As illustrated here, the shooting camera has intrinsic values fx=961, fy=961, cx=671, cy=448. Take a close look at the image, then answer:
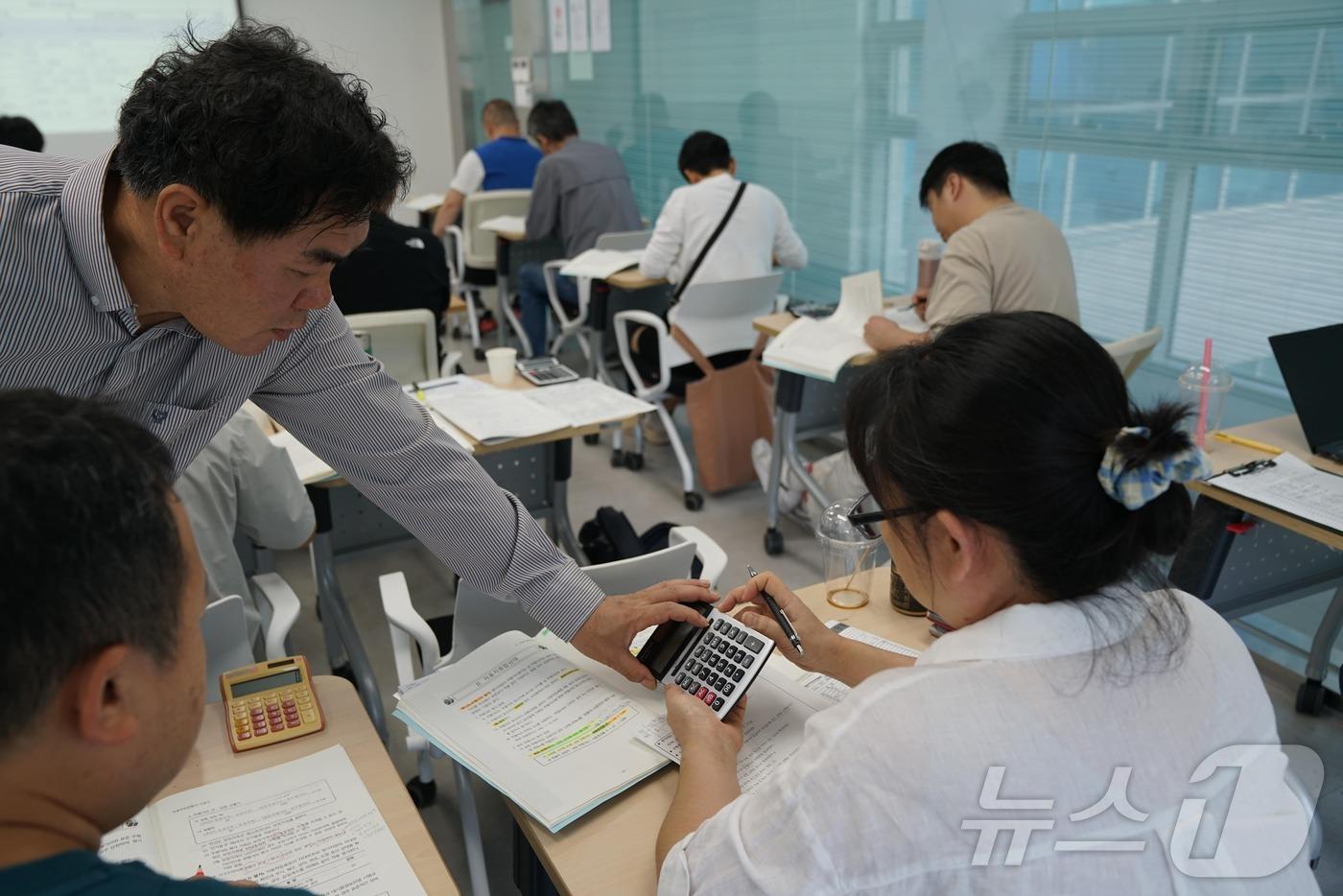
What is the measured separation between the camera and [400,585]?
73.6 inches

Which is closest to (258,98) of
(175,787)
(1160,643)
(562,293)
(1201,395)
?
(175,787)

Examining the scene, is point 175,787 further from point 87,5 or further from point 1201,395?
point 87,5

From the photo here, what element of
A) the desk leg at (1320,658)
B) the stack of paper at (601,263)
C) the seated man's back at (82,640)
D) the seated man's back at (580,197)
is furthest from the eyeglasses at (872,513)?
the seated man's back at (580,197)

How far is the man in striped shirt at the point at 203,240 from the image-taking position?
39.9 inches

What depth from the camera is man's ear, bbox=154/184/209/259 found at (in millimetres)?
1015

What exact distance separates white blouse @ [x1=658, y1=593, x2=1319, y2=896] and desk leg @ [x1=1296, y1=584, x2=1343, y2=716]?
2.02 m

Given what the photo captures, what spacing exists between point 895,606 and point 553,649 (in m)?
0.55

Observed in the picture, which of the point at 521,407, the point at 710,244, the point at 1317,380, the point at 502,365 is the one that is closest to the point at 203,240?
the point at 521,407

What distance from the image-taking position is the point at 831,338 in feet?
10.5

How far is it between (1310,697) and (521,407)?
225cm

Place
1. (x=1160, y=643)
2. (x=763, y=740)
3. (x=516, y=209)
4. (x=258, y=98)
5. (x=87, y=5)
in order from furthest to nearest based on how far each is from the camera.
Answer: (x=87, y=5) → (x=516, y=209) → (x=763, y=740) → (x=258, y=98) → (x=1160, y=643)

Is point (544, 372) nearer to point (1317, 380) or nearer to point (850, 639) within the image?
point (850, 639)

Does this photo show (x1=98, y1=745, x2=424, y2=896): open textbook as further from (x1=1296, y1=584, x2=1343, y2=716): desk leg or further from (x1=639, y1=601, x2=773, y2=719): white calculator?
(x1=1296, y1=584, x2=1343, y2=716): desk leg

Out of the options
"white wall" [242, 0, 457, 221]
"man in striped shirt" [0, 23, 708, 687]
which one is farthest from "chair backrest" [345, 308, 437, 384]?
"white wall" [242, 0, 457, 221]
